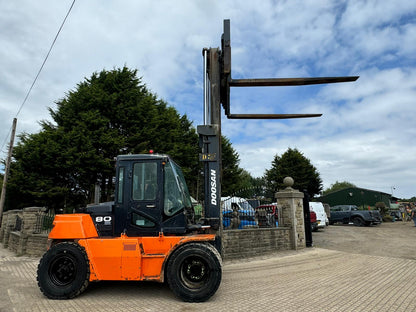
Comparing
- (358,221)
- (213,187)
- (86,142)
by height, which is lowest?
(358,221)

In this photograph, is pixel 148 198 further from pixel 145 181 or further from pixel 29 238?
pixel 29 238

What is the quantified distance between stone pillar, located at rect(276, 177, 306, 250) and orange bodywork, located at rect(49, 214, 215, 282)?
21.8 ft

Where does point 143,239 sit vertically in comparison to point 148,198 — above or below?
below

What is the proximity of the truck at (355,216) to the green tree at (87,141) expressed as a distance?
48.9ft

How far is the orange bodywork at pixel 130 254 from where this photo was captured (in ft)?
16.7

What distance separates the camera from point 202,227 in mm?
5594

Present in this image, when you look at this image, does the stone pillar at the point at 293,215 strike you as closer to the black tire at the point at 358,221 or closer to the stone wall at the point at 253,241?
the stone wall at the point at 253,241

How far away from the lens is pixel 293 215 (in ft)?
36.1

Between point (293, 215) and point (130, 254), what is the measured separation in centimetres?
774

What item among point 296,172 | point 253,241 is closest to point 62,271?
point 253,241

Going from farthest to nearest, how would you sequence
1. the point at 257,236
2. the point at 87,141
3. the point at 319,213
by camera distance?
the point at 319,213 → the point at 87,141 → the point at 257,236

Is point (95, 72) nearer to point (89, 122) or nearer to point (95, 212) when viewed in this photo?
point (89, 122)

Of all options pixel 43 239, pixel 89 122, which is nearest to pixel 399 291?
pixel 43 239

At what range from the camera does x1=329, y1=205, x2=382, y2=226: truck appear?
2114 cm
